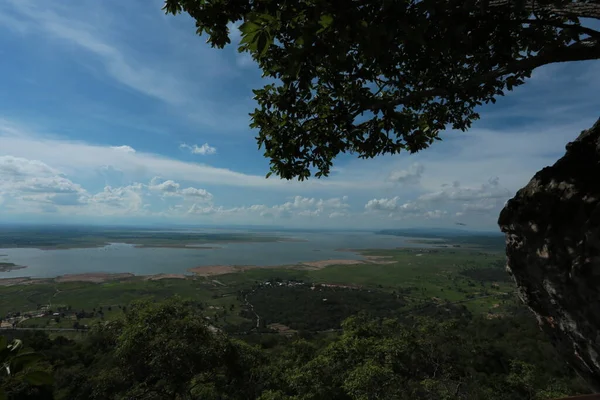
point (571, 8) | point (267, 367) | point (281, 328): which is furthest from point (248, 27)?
point (281, 328)

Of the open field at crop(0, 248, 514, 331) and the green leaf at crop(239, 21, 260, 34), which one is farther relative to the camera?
the open field at crop(0, 248, 514, 331)

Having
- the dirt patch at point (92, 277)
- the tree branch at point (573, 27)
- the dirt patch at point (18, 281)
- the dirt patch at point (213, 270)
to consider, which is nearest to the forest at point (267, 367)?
the tree branch at point (573, 27)

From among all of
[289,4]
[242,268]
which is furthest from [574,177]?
[242,268]

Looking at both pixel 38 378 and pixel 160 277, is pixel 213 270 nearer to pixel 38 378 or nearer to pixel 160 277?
pixel 160 277

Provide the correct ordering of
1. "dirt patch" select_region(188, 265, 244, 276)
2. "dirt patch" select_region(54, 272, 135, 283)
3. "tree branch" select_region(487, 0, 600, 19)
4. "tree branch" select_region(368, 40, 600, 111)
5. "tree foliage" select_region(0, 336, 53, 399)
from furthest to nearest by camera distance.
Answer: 1. "dirt patch" select_region(188, 265, 244, 276)
2. "dirt patch" select_region(54, 272, 135, 283)
3. "tree branch" select_region(368, 40, 600, 111)
4. "tree branch" select_region(487, 0, 600, 19)
5. "tree foliage" select_region(0, 336, 53, 399)

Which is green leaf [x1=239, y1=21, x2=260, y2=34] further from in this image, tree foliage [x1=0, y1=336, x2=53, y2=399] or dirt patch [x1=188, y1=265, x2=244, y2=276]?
dirt patch [x1=188, y1=265, x2=244, y2=276]

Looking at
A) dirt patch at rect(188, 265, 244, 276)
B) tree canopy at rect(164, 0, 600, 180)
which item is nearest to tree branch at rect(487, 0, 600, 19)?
tree canopy at rect(164, 0, 600, 180)

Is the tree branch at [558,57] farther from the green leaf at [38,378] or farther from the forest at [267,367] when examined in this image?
the forest at [267,367]
